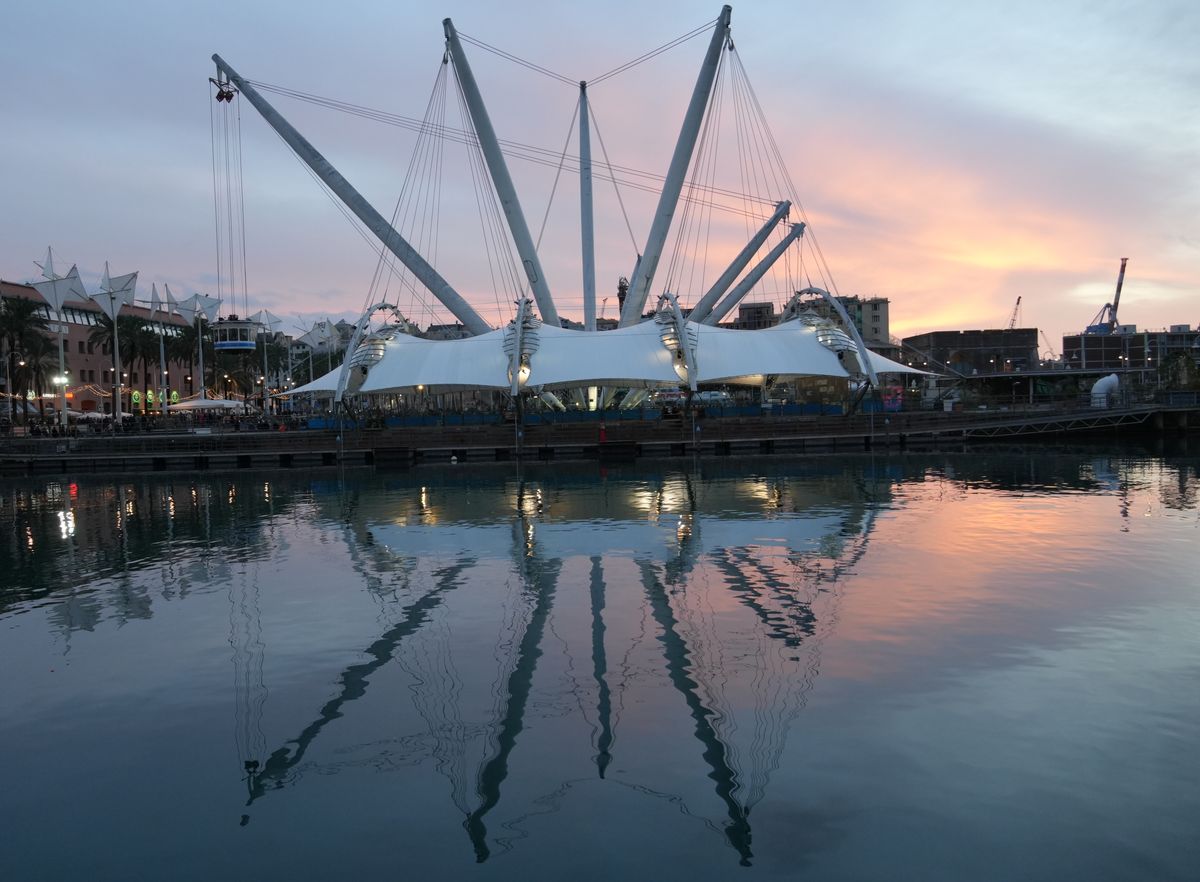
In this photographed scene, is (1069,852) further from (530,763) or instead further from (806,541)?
(806,541)

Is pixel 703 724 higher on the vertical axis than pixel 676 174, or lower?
lower

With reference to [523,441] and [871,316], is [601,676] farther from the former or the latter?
[871,316]

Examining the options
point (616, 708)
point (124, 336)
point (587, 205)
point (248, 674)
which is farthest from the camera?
point (124, 336)

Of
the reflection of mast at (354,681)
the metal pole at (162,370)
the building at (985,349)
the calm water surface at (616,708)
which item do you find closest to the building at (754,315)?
the building at (985,349)

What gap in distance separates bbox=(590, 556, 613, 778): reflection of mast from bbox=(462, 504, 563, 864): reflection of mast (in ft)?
2.76

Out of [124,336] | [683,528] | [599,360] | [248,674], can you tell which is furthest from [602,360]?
[124,336]

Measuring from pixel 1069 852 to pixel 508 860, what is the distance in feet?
15.3

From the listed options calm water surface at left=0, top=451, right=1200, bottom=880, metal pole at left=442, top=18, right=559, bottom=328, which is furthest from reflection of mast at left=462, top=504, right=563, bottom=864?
metal pole at left=442, top=18, right=559, bottom=328

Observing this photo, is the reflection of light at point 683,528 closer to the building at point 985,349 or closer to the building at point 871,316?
the building at point 985,349

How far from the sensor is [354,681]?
493 inches

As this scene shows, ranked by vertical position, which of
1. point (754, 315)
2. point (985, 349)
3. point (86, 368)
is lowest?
point (86, 368)

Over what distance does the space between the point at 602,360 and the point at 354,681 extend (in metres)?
A: 44.3

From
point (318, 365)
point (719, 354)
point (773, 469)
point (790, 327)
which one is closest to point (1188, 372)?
point (790, 327)

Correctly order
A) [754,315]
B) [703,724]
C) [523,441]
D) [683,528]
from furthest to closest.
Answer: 1. [754,315]
2. [523,441]
3. [683,528]
4. [703,724]
